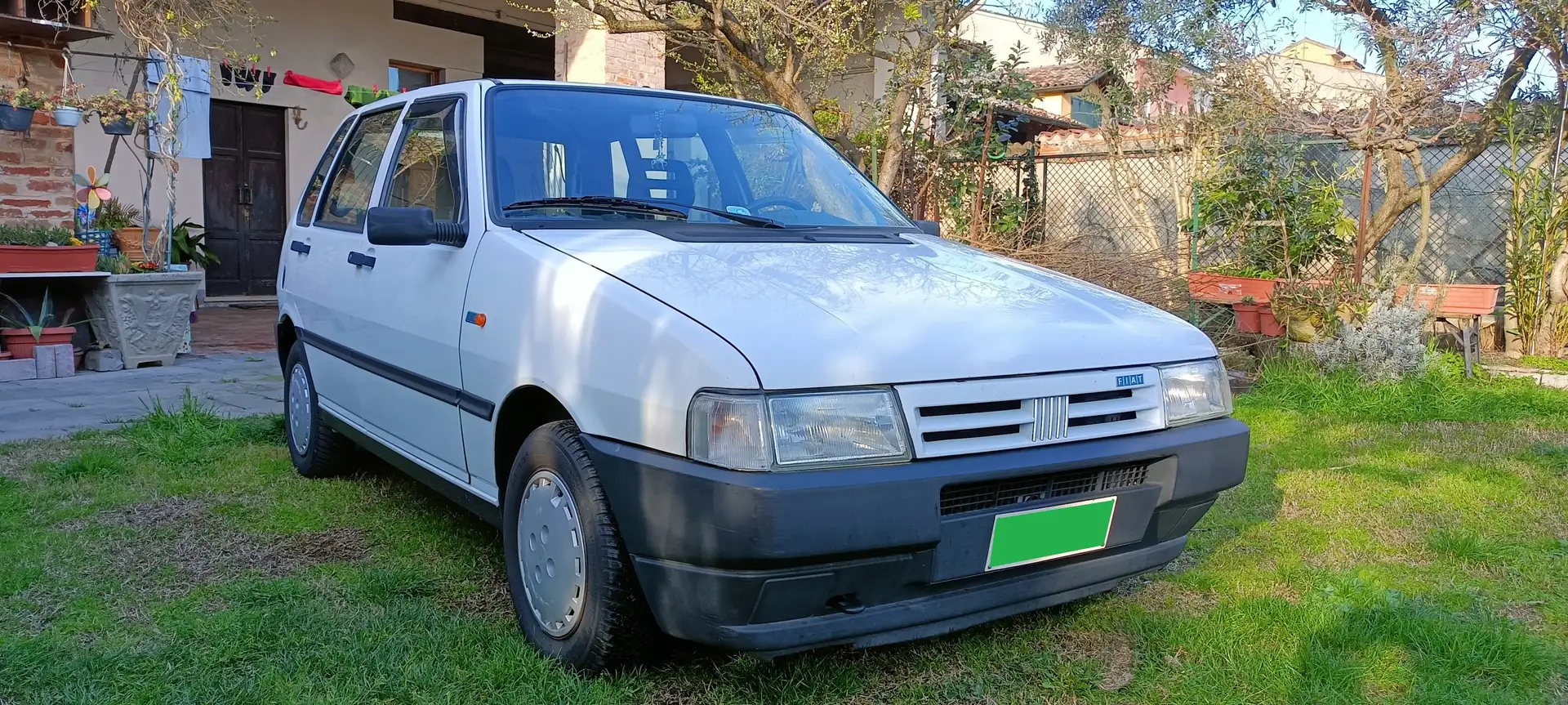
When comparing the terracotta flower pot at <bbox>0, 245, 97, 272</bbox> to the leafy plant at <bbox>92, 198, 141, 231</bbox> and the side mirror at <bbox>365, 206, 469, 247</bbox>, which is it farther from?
the side mirror at <bbox>365, 206, 469, 247</bbox>

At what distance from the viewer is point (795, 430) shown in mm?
2244

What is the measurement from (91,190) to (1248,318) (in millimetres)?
8769

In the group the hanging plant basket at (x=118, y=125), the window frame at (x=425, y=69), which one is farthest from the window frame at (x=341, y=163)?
the window frame at (x=425, y=69)

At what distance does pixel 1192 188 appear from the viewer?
8.84 metres

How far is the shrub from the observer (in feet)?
21.5

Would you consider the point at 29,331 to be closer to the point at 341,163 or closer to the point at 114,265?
the point at 114,265

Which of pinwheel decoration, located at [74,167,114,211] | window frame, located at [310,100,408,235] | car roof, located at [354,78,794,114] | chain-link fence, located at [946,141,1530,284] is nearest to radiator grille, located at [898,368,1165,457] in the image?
car roof, located at [354,78,794,114]

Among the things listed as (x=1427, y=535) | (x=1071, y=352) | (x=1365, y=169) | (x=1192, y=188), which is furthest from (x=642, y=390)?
(x=1192, y=188)

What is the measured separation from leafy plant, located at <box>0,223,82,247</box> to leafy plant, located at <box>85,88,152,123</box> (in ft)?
2.77

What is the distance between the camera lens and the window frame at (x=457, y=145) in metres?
3.26

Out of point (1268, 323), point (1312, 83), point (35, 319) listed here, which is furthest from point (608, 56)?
point (1268, 323)

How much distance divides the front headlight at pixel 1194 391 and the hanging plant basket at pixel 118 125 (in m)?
7.56

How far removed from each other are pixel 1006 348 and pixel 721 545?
79cm

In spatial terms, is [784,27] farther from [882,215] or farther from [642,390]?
[642,390]
